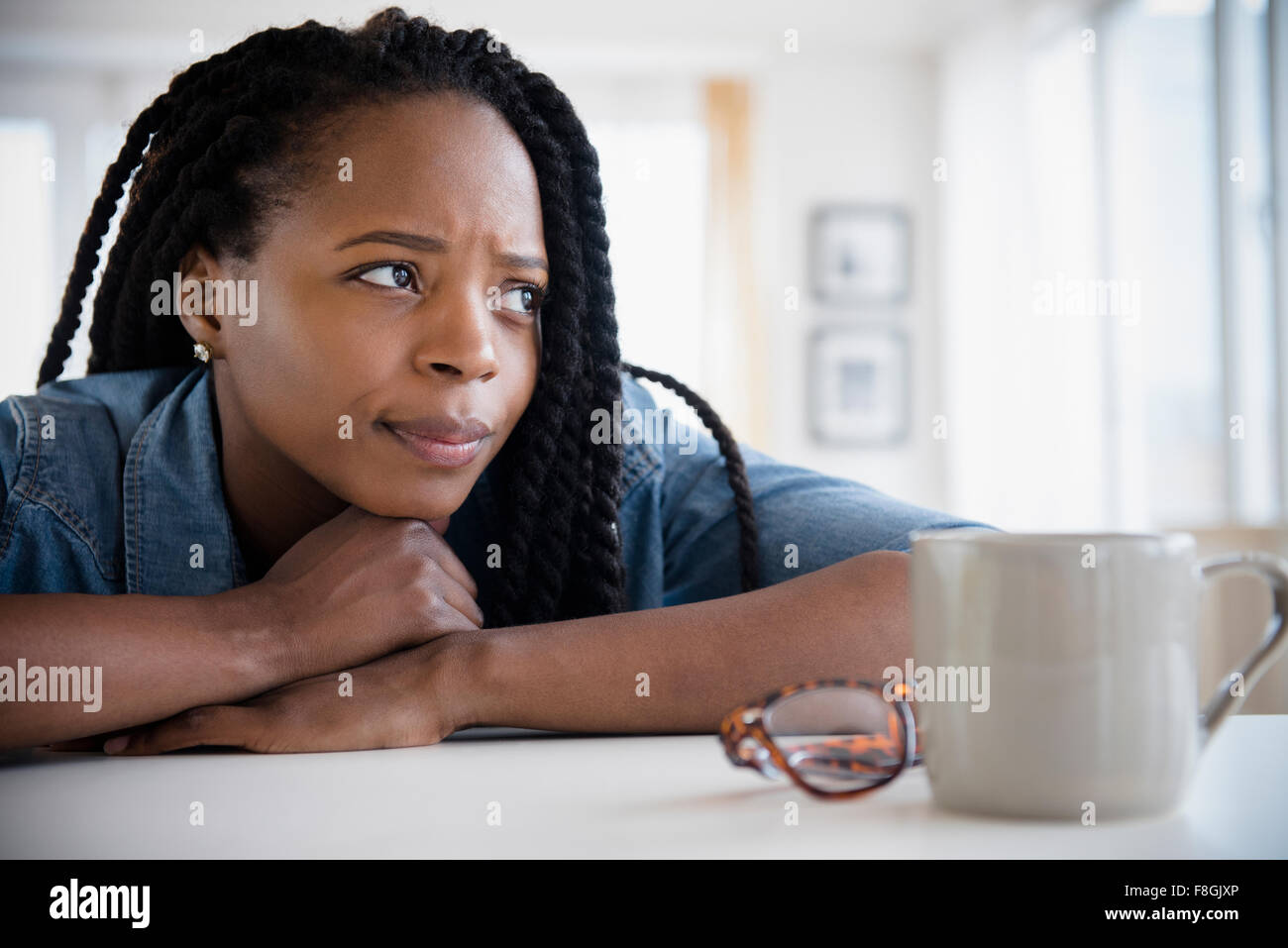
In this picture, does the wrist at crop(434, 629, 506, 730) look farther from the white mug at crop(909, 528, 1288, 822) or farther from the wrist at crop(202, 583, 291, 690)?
the white mug at crop(909, 528, 1288, 822)

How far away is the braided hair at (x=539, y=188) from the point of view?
102 centimetres

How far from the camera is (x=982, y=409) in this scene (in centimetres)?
432

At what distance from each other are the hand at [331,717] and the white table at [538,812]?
21mm

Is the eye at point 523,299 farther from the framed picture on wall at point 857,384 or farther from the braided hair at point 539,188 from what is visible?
the framed picture on wall at point 857,384

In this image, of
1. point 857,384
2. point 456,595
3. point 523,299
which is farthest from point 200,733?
point 857,384

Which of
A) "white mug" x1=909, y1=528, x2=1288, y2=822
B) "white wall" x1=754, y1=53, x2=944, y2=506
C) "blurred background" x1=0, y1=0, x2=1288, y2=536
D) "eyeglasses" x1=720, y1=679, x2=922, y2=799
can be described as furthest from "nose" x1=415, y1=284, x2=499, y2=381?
"white wall" x1=754, y1=53, x2=944, y2=506

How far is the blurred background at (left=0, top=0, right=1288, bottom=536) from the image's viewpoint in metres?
3.63

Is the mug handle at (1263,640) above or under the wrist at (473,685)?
above

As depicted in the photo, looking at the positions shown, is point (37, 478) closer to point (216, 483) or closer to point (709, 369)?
point (216, 483)

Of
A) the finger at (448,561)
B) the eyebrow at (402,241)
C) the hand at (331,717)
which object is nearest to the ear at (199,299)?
the eyebrow at (402,241)
